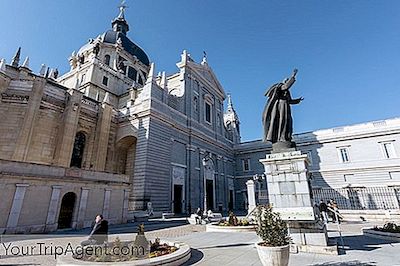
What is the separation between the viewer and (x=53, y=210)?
11.0 metres

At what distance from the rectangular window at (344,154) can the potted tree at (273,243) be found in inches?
1114

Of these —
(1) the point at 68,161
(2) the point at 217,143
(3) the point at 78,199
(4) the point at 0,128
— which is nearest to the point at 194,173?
(2) the point at 217,143

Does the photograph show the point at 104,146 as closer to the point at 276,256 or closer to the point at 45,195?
the point at 45,195

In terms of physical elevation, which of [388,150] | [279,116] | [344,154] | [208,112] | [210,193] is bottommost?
[210,193]

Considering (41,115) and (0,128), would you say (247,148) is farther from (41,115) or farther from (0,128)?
(0,128)

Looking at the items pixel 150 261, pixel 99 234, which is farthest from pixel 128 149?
pixel 150 261

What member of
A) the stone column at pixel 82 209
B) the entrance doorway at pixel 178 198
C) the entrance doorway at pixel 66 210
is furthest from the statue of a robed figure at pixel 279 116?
the entrance doorway at pixel 178 198

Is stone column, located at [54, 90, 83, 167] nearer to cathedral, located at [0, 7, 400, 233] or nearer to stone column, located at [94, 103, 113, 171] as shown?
cathedral, located at [0, 7, 400, 233]

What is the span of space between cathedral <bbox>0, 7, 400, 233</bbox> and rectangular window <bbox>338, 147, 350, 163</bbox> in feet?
0.38

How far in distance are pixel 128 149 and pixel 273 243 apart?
2227cm

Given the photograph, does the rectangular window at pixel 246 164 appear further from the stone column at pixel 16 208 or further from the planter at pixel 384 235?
the stone column at pixel 16 208

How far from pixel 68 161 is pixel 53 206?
26.1ft

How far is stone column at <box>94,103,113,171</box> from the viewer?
805 inches

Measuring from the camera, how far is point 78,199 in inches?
482
